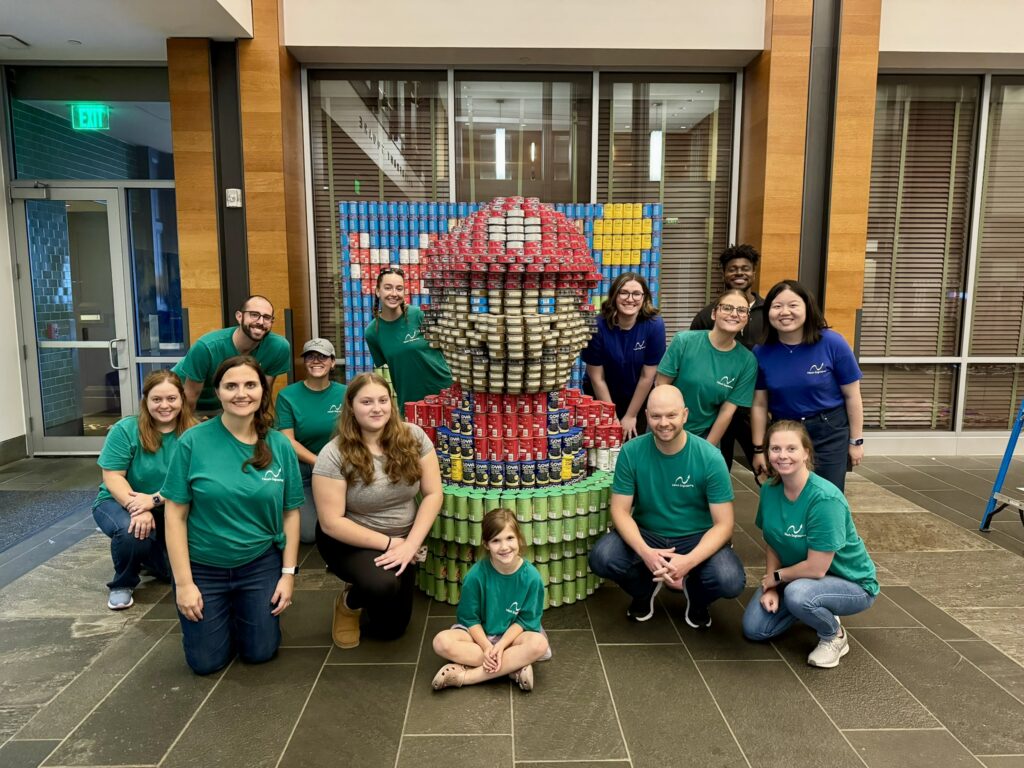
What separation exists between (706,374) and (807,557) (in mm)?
1148

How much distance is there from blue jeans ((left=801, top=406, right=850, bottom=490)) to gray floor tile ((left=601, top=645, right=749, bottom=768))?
1242mm

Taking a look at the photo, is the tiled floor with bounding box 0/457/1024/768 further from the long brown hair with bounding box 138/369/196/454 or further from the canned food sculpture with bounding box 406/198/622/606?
the long brown hair with bounding box 138/369/196/454

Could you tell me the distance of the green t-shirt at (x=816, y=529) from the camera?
2.78m

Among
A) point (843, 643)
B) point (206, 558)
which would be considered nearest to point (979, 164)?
point (843, 643)

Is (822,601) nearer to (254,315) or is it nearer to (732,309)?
(732,309)

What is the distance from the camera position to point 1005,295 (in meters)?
6.77

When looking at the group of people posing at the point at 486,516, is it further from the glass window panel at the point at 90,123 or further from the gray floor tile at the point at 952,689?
the glass window panel at the point at 90,123

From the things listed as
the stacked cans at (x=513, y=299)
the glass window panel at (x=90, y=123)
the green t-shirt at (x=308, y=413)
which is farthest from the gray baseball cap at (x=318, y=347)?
the glass window panel at (x=90, y=123)

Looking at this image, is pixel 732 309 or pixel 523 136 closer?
pixel 732 309

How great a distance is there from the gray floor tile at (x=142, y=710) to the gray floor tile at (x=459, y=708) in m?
0.86

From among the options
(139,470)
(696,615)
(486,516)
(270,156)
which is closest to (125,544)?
(139,470)

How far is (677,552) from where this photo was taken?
3096 mm

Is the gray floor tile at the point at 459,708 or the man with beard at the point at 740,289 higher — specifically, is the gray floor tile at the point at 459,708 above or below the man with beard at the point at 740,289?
below

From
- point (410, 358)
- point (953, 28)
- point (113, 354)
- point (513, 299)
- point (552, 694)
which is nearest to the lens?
point (552, 694)
